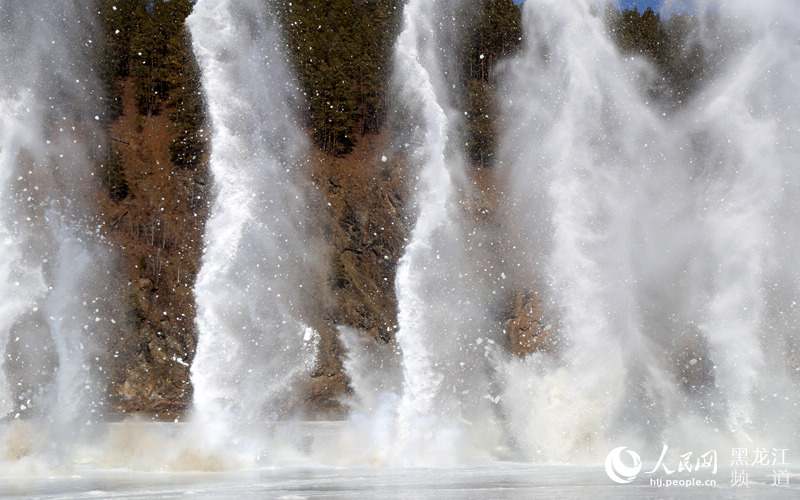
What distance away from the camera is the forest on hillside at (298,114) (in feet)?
164

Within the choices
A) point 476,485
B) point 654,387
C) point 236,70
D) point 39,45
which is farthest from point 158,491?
point 39,45

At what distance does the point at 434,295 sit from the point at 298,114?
98.3 ft

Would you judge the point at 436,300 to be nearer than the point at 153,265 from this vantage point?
Yes

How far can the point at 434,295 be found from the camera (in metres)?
33.8

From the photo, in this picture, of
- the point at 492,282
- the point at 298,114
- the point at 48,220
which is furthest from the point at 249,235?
the point at 298,114

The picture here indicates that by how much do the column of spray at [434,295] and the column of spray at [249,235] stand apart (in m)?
5.76

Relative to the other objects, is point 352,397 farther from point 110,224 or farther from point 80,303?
point 110,224

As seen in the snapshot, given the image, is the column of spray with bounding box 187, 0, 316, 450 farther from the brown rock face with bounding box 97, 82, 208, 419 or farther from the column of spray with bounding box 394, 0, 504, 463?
the brown rock face with bounding box 97, 82, 208, 419

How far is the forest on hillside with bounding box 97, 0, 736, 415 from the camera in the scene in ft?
164

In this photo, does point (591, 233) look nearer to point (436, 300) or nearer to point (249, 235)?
point (436, 300)

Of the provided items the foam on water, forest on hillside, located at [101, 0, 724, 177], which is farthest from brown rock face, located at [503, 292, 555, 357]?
→ forest on hillside, located at [101, 0, 724, 177]

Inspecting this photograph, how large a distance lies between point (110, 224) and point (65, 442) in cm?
2835

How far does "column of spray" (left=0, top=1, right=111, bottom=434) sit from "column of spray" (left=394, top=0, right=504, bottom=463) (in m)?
12.4

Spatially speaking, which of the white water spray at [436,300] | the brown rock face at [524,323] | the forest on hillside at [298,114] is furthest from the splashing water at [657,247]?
the brown rock face at [524,323]
